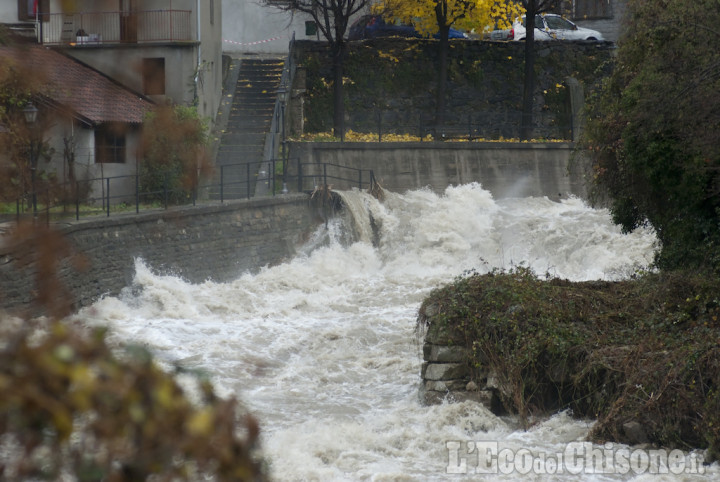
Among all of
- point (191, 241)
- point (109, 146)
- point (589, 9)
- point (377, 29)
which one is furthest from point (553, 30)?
point (109, 146)

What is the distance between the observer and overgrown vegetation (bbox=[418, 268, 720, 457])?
10.8 m

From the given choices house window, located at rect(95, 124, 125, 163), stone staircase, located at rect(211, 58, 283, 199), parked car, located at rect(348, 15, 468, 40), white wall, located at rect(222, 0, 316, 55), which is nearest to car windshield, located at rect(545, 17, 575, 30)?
parked car, located at rect(348, 15, 468, 40)

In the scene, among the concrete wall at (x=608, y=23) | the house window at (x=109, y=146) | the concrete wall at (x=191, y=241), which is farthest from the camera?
the concrete wall at (x=608, y=23)

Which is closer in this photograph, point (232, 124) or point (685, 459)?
point (685, 459)

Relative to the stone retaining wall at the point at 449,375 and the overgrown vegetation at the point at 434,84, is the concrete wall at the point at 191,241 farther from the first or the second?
the overgrown vegetation at the point at 434,84

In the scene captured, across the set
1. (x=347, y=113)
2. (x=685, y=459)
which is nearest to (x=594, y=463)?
(x=685, y=459)

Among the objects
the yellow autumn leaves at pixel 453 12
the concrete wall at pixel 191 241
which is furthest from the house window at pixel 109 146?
the yellow autumn leaves at pixel 453 12

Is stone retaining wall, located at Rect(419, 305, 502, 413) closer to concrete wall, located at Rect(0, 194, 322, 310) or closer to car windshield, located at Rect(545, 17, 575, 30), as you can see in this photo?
concrete wall, located at Rect(0, 194, 322, 310)

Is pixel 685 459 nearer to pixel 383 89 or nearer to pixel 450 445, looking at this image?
pixel 450 445

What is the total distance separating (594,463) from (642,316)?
2978 millimetres

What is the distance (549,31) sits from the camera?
123ft

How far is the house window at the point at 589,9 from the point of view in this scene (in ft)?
138

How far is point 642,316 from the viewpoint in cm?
1291

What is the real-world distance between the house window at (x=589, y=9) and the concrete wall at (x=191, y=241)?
2150 cm
